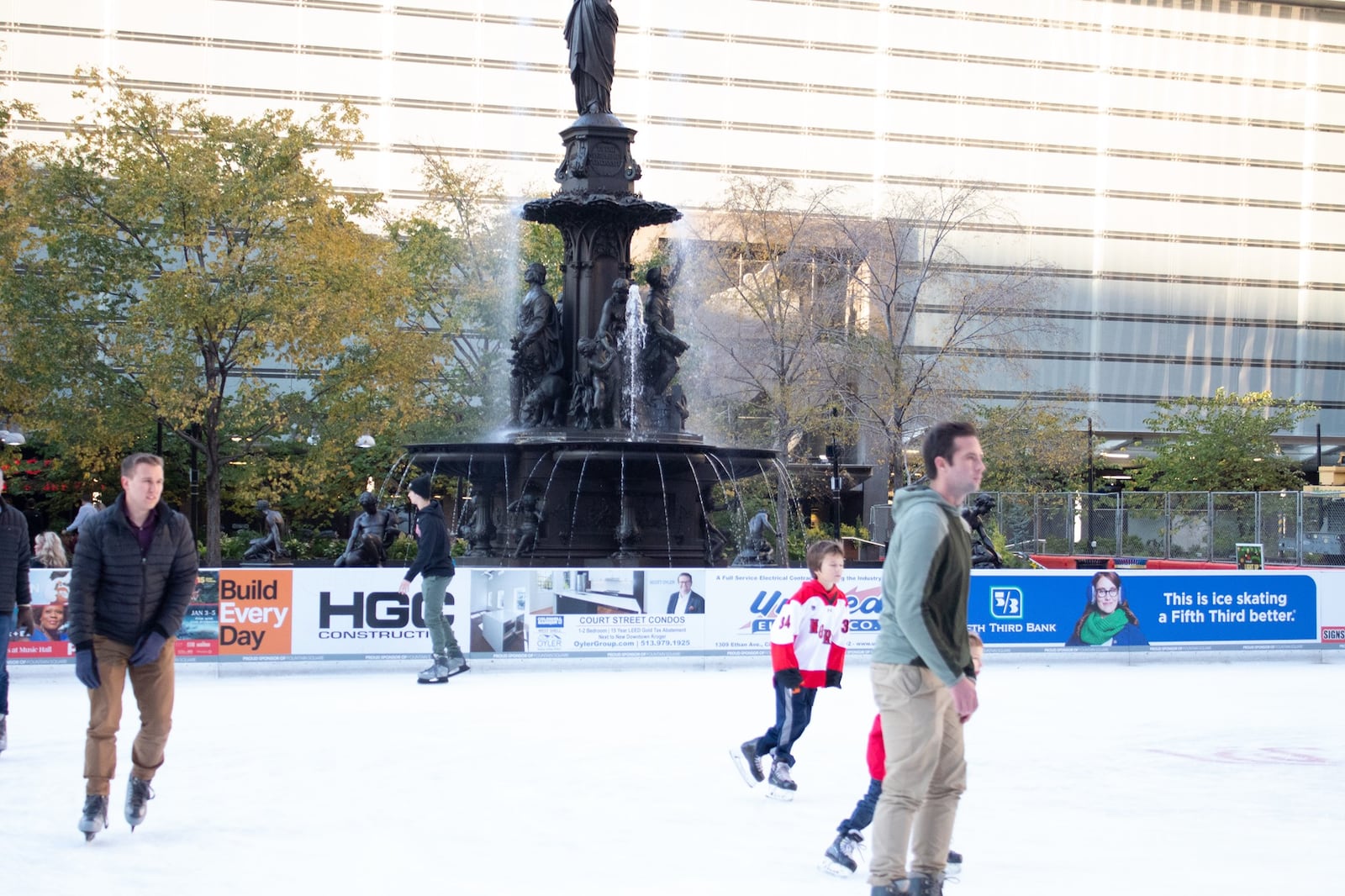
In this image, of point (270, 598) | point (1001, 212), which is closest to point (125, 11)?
point (1001, 212)

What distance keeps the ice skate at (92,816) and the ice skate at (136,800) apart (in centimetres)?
18

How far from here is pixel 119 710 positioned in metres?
7.24

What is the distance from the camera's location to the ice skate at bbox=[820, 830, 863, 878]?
648 centimetres

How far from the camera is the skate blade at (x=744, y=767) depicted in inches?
339

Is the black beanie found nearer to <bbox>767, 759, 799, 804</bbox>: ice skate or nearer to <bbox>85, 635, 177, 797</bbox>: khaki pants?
<bbox>767, 759, 799, 804</bbox>: ice skate

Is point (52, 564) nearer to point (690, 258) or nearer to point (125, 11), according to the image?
point (690, 258)

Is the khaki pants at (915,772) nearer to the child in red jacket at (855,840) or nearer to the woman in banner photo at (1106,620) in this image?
the child in red jacket at (855,840)

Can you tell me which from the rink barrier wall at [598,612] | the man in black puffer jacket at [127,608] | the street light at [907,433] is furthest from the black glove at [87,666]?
the street light at [907,433]

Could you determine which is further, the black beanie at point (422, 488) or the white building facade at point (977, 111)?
the white building facade at point (977, 111)

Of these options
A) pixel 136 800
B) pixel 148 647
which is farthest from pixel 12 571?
pixel 148 647

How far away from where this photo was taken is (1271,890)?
623cm

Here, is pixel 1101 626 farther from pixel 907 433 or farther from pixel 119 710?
pixel 907 433

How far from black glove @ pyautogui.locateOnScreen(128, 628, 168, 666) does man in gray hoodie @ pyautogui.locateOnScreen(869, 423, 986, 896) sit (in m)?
3.56

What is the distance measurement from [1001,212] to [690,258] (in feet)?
72.2
